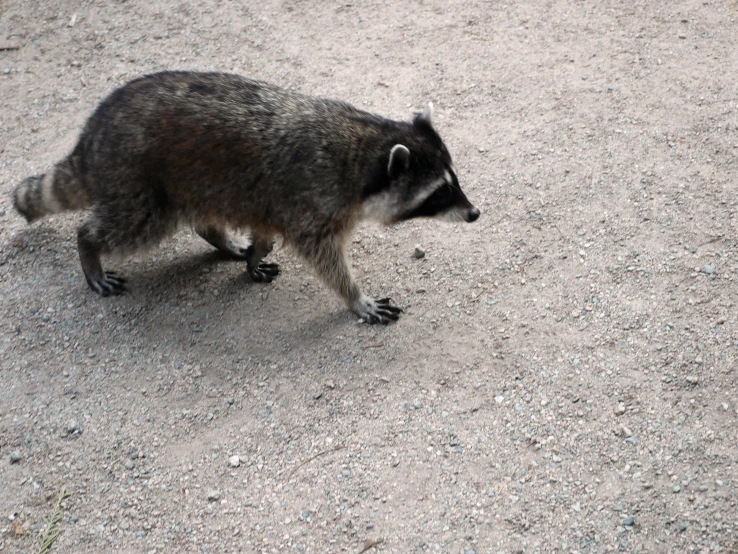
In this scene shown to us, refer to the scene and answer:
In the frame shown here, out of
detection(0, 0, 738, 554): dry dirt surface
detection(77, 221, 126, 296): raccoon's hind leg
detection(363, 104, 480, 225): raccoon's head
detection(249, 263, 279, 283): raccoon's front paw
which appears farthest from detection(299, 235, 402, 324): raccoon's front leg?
detection(77, 221, 126, 296): raccoon's hind leg

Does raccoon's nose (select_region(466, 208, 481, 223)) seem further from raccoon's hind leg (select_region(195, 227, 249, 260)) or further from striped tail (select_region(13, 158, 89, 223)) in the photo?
striped tail (select_region(13, 158, 89, 223))

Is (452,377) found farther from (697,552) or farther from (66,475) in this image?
(66,475)

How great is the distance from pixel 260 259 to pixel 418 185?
132cm

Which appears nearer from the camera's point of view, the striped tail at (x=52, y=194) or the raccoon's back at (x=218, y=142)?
the raccoon's back at (x=218, y=142)

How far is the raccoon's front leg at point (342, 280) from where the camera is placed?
4812 millimetres

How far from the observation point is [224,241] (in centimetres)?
542

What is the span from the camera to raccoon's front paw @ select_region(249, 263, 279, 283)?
532 centimetres

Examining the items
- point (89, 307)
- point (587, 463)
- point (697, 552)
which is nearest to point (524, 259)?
point (587, 463)

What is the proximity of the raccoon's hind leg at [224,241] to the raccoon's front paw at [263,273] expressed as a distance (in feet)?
0.51

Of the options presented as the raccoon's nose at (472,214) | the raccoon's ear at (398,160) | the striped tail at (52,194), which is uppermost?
the raccoon's ear at (398,160)

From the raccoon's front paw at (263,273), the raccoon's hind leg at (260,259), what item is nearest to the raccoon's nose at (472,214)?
the raccoon's hind leg at (260,259)

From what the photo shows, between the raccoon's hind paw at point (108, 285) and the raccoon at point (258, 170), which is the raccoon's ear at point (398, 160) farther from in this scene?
the raccoon's hind paw at point (108, 285)

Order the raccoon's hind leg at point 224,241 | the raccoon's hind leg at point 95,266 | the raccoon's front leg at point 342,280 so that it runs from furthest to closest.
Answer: the raccoon's hind leg at point 224,241 → the raccoon's hind leg at point 95,266 → the raccoon's front leg at point 342,280

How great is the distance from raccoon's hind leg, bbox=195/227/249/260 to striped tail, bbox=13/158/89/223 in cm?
85
